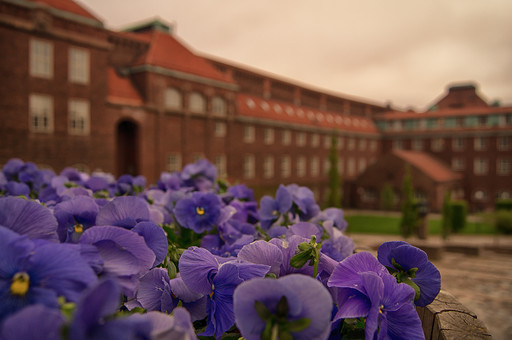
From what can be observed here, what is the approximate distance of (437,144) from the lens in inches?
1874

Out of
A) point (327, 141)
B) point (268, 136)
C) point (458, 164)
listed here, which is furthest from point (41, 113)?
point (458, 164)

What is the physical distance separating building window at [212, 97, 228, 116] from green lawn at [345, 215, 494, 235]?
43.4 feet

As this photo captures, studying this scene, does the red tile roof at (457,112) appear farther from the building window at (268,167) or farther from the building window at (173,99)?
the building window at (173,99)

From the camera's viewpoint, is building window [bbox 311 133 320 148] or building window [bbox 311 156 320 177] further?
building window [bbox 311 156 320 177]

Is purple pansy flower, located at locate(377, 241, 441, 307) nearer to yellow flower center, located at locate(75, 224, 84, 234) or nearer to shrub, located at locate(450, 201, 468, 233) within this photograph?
yellow flower center, located at locate(75, 224, 84, 234)

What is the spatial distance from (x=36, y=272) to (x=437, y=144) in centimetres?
5226

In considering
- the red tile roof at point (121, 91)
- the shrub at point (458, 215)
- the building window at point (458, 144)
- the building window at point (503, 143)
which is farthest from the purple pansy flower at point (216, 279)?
the building window at point (503, 143)

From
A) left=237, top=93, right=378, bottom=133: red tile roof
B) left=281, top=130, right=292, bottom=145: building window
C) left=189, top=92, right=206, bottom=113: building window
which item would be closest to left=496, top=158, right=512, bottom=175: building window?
left=237, top=93, right=378, bottom=133: red tile roof

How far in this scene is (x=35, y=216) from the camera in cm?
100

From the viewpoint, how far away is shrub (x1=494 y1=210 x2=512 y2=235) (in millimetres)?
25469

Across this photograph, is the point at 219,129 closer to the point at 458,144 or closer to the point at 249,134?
the point at 249,134

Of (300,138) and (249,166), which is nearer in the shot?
(249,166)

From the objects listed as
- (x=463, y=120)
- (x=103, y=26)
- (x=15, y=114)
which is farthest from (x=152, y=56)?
(x=463, y=120)

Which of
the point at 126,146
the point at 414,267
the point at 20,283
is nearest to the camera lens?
the point at 20,283
